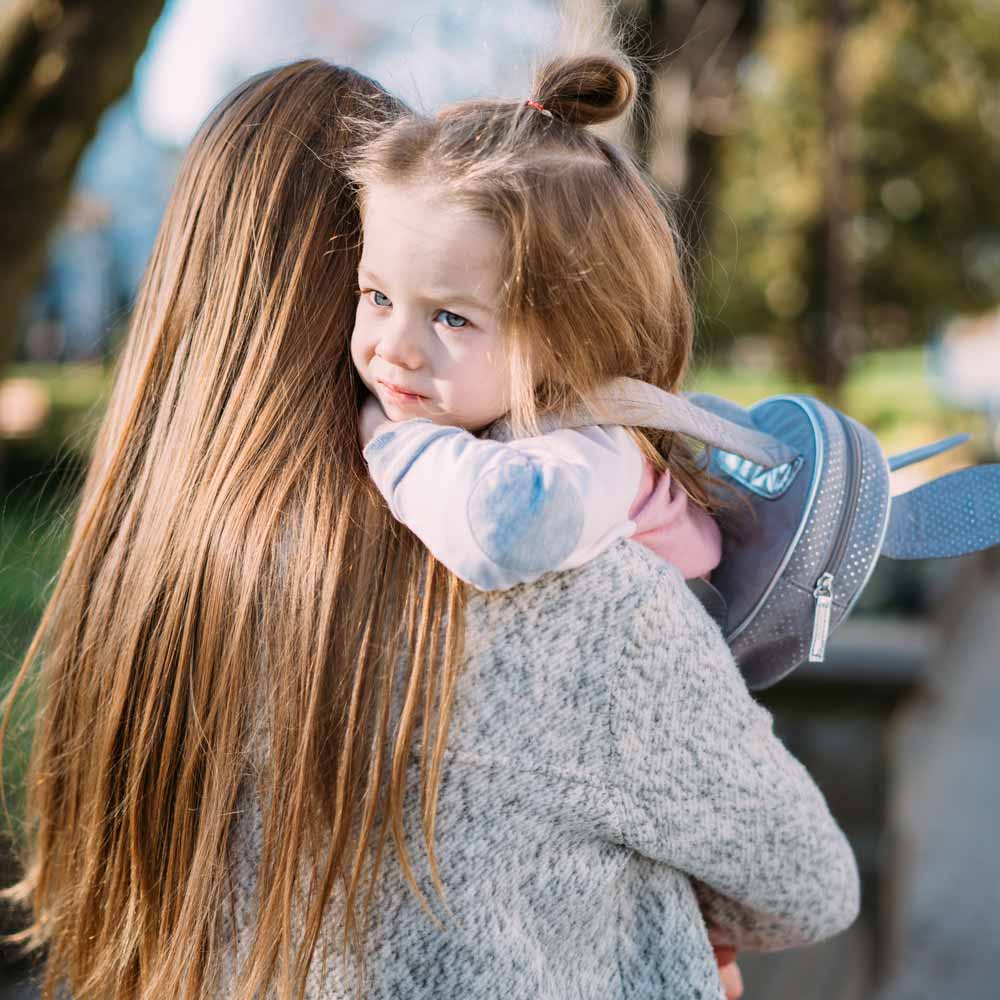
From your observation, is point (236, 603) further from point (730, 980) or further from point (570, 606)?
point (730, 980)

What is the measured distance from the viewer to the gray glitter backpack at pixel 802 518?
1466 mm

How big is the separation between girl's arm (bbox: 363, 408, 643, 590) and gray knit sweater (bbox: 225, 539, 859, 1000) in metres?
0.07

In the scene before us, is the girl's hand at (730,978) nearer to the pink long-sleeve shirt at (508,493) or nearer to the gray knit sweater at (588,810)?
the gray knit sweater at (588,810)

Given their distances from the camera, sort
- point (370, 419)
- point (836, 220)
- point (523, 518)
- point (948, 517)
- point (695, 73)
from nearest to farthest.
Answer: point (523, 518) → point (370, 419) → point (948, 517) → point (695, 73) → point (836, 220)

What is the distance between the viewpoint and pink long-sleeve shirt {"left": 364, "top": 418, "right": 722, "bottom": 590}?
118 centimetres

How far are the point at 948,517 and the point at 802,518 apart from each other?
0.25m

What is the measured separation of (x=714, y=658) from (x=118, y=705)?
27.4 inches

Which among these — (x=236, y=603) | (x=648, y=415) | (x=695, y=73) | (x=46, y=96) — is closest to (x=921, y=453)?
(x=648, y=415)

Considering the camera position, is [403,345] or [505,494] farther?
[403,345]

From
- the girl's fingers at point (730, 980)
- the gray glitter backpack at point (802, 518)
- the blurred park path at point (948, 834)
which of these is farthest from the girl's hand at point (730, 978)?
the blurred park path at point (948, 834)

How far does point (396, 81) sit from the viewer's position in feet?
5.00

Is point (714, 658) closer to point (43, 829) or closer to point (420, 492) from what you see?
→ point (420, 492)

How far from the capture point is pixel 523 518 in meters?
1.17

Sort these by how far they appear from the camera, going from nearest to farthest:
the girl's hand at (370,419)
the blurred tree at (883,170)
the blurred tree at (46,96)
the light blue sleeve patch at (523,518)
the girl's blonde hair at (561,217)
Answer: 1. the light blue sleeve patch at (523,518)
2. the girl's blonde hair at (561,217)
3. the girl's hand at (370,419)
4. the blurred tree at (46,96)
5. the blurred tree at (883,170)
